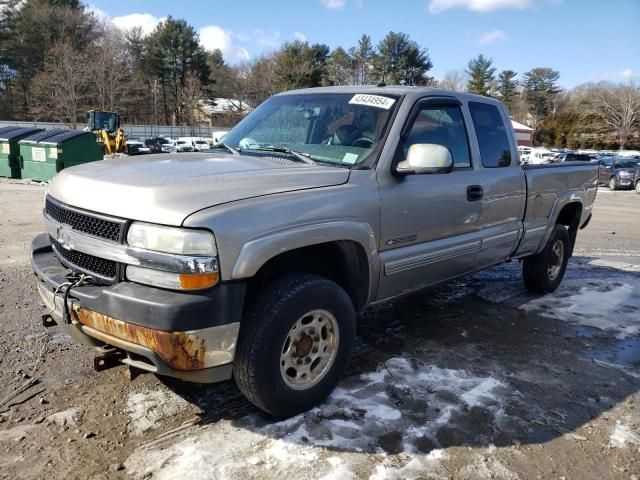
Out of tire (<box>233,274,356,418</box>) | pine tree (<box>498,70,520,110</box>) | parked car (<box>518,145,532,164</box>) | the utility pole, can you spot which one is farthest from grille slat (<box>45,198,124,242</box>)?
pine tree (<box>498,70,520,110</box>)

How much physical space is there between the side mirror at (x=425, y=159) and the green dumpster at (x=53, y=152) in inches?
585

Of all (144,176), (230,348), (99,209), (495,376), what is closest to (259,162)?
(144,176)

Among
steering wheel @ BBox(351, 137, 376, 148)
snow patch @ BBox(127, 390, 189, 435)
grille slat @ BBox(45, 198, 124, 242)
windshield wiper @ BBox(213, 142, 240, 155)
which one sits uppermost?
steering wheel @ BBox(351, 137, 376, 148)

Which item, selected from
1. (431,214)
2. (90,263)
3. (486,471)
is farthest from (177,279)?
(431,214)

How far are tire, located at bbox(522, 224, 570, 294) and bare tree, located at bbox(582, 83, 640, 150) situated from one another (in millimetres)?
59075

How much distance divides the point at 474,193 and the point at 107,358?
9.39 feet

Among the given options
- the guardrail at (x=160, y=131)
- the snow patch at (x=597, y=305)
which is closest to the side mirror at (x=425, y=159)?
the snow patch at (x=597, y=305)

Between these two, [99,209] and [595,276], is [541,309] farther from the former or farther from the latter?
[99,209]

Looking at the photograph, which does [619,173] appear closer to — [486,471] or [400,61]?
[486,471]

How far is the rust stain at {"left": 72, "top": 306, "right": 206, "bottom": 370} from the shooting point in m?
2.52

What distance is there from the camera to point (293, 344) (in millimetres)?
3033

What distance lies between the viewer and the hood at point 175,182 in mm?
2615

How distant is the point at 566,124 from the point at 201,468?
69.3 meters

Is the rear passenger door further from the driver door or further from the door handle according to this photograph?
the driver door
